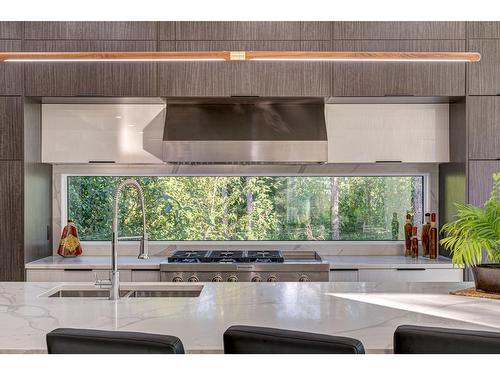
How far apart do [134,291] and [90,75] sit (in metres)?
1.88

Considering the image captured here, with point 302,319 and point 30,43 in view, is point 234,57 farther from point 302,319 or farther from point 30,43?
point 30,43

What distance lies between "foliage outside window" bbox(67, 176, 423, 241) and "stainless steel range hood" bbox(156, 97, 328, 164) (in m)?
0.60

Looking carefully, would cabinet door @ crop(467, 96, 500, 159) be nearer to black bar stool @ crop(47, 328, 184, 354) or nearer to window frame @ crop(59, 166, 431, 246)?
window frame @ crop(59, 166, 431, 246)

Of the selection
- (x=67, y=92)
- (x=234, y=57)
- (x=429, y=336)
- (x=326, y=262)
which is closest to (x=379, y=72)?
(x=326, y=262)

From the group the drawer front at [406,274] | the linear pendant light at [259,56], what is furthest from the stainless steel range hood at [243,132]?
the linear pendant light at [259,56]

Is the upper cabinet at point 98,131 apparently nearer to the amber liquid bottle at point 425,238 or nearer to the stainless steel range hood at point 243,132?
the stainless steel range hood at point 243,132

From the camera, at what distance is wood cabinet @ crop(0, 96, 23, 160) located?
11.9ft

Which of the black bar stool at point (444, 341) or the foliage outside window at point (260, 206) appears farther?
the foliage outside window at point (260, 206)

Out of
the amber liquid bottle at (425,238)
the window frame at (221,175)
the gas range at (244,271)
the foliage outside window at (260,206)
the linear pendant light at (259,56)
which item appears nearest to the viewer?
the linear pendant light at (259,56)

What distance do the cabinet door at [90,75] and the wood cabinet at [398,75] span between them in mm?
1354

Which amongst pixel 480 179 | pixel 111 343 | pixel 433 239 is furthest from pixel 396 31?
pixel 111 343

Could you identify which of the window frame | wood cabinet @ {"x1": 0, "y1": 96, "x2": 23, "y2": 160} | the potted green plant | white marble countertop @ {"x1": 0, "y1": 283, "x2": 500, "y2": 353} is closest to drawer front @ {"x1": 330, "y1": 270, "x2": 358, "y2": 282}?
the window frame

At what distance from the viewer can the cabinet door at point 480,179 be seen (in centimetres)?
364

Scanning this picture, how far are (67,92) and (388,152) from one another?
236cm
